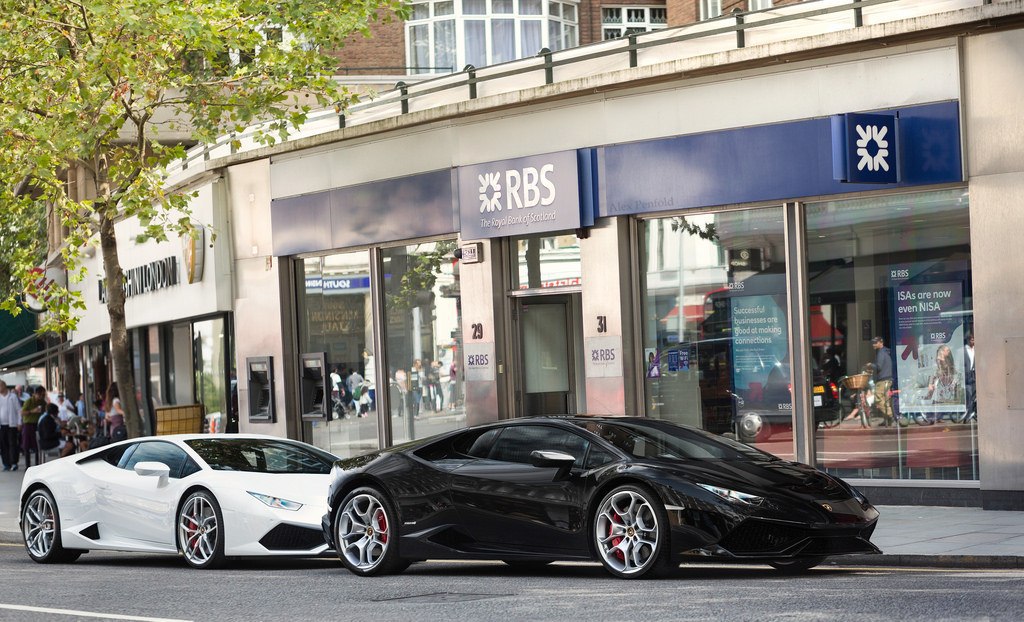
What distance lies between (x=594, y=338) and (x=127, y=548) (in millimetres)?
6544

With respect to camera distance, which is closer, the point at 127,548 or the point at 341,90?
the point at 127,548

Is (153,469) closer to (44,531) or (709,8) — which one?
(44,531)

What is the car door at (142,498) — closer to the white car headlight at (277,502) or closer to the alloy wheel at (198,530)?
the alloy wheel at (198,530)

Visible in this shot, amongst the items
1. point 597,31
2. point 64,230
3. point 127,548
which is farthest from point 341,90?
point 64,230

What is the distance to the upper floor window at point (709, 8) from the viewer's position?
23.7 m

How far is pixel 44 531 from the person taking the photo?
13.3m

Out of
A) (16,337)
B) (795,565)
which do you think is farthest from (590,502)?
(16,337)

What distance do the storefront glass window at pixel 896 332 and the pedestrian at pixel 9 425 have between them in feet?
67.3

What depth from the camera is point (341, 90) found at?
19859 mm

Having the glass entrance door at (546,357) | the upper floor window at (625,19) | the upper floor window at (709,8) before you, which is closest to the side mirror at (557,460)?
the glass entrance door at (546,357)

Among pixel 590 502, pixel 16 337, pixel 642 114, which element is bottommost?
pixel 590 502

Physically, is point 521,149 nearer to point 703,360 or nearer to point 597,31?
point 703,360

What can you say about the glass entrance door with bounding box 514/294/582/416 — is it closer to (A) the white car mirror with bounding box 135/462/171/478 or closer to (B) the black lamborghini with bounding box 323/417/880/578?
(A) the white car mirror with bounding box 135/462/171/478

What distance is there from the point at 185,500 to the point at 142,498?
611mm
